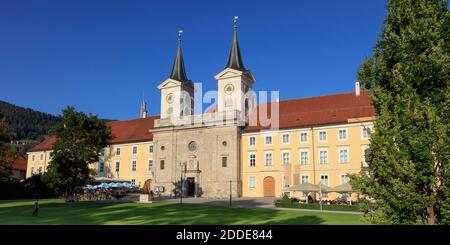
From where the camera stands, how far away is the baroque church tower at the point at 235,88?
169 feet

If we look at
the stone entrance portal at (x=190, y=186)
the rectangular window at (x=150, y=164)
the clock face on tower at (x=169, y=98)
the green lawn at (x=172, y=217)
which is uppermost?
the clock face on tower at (x=169, y=98)

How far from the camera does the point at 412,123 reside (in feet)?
33.2

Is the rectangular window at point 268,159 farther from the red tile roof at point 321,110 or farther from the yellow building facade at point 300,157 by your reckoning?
the red tile roof at point 321,110

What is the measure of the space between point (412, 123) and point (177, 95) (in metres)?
47.9

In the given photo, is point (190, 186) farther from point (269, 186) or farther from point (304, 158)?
point (304, 158)

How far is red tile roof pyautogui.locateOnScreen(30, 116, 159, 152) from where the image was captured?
199 ft

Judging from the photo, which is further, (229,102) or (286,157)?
(229,102)

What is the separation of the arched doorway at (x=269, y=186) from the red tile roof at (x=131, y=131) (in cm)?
1995

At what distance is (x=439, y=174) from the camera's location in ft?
31.2

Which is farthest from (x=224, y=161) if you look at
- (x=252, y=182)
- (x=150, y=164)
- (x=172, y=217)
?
(x=172, y=217)

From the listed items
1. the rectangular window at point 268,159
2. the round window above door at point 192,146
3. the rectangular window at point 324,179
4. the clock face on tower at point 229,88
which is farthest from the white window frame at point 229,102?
the rectangular window at point 324,179

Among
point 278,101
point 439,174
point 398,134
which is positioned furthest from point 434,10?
point 278,101

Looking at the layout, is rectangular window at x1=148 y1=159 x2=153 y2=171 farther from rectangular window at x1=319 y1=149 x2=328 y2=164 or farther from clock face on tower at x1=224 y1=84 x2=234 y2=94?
rectangular window at x1=319 y1=149 x2=328 y2=164
